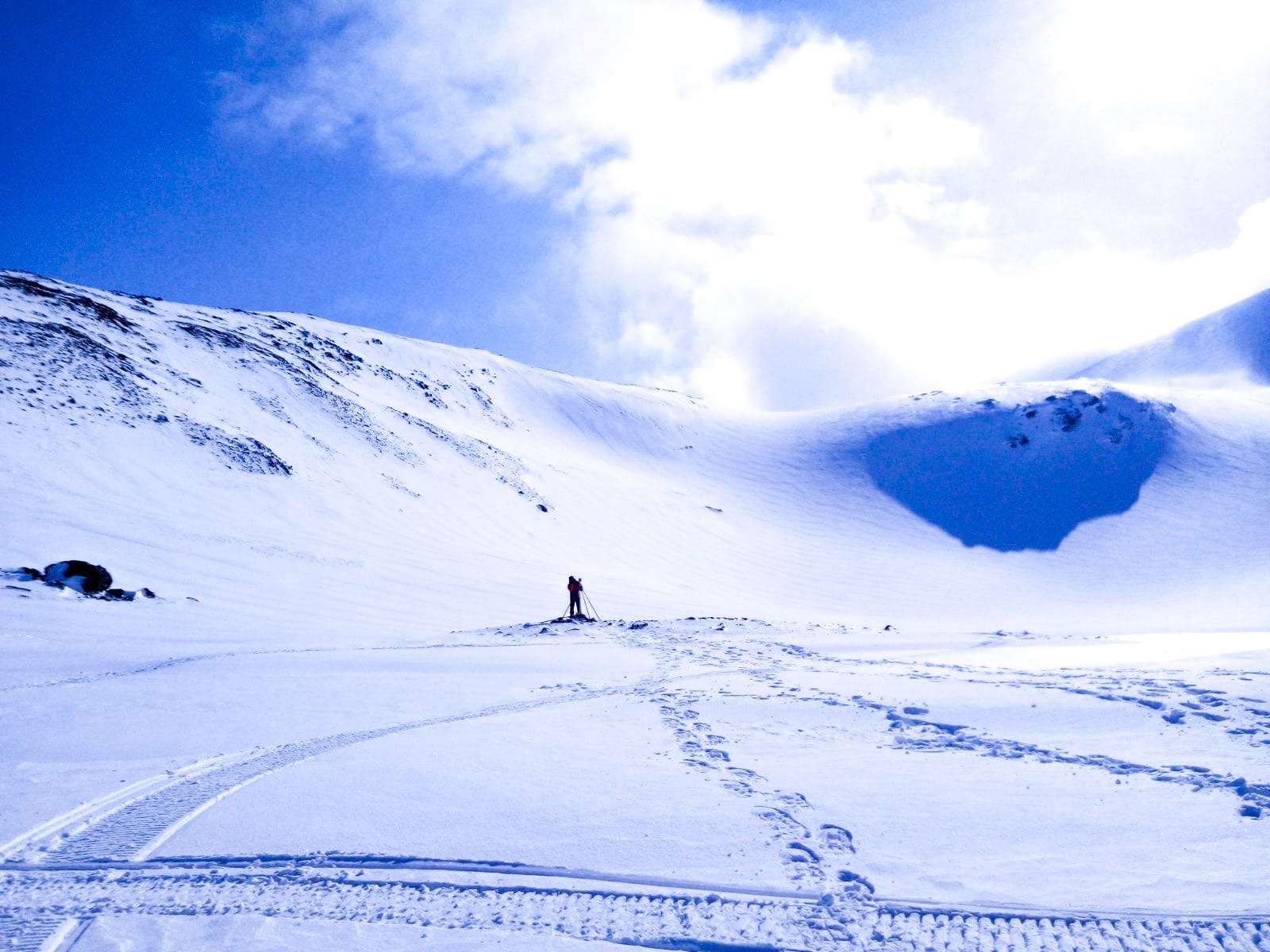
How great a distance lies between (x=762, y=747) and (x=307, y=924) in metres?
3.53

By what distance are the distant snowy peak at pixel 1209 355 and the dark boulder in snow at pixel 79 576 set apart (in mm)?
80897

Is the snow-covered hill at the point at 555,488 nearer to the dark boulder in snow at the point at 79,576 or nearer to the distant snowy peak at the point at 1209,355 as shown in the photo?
the dark boulder in snow at the point at 79,576

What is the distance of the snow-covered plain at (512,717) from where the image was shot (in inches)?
133

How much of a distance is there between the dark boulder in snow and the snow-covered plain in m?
0.46

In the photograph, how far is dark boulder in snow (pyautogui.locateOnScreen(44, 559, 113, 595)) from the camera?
42.7 feet

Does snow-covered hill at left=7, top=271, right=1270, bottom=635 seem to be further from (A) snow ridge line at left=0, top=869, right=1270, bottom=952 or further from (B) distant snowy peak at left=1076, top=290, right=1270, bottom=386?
(B) distant snowy peak at left=1076, top=290, right=1270, bottom=386

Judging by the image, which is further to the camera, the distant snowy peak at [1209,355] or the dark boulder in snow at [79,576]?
the distant snowy peak at [1209,355]

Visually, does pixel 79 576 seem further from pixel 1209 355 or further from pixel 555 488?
pixel 1209 355

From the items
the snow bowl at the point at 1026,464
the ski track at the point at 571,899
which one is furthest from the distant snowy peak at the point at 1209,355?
the ski track at the point at 571,899

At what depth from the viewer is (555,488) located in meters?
32.3

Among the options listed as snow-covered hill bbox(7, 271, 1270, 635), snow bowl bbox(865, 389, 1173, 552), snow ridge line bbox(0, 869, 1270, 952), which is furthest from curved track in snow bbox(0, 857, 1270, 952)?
snow bowl bbox(865, 389, 1173, 552)

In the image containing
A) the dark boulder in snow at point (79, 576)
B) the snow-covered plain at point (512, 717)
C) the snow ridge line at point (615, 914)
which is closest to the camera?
the snow ridge line at point (615, 914)

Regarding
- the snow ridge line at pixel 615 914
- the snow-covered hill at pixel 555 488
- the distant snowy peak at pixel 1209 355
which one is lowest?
the snow ridge line at pixel 615 914

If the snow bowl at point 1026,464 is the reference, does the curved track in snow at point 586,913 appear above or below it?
below
